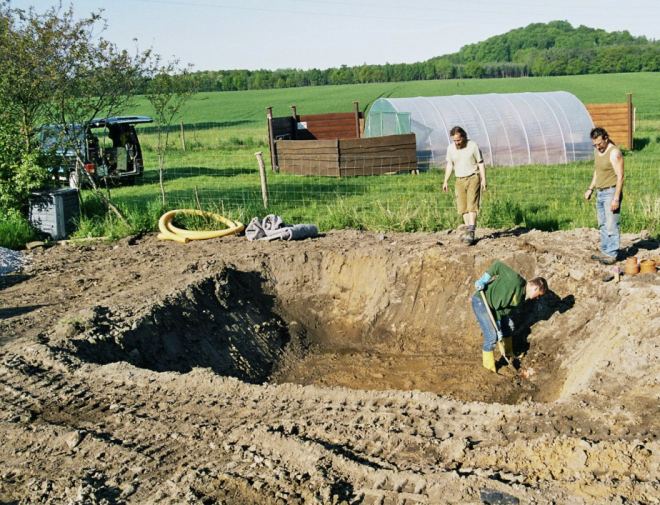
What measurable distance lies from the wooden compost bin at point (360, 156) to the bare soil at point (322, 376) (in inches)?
309

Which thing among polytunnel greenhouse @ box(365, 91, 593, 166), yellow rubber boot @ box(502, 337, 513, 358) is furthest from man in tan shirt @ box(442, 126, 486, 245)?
polytunnel greenhouse @ box(365, 91, 593, 166)

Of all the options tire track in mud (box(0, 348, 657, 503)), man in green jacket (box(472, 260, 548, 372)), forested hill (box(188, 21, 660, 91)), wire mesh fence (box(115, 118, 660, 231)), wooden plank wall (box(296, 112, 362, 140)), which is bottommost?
tire track in mud (box(0, 348, 657, 503))

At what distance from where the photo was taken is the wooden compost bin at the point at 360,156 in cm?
2003

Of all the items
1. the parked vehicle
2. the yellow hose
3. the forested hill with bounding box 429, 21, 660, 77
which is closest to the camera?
the yellow hose

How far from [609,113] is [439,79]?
57.7m

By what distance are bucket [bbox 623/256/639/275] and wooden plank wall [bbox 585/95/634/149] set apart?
16445 millimetres

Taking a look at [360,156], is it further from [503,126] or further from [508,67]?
[508,67]

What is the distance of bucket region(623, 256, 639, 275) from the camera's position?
8.91m

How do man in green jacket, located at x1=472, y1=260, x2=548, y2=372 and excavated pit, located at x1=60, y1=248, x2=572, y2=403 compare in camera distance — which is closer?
man in green jacket, located at x1=472, y1=260, x2=548, y2=372

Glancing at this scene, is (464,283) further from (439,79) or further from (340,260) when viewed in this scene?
(439,79)

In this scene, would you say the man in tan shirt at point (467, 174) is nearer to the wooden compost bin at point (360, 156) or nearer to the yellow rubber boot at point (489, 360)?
the yellow rubber boot at point (489, 360)

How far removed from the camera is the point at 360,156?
2016 cm

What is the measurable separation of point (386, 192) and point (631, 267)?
836 centimetres

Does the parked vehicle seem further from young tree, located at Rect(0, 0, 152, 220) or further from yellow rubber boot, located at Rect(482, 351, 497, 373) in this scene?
yellow rubber boot, located at Rect(482, 351, 497, 373)
